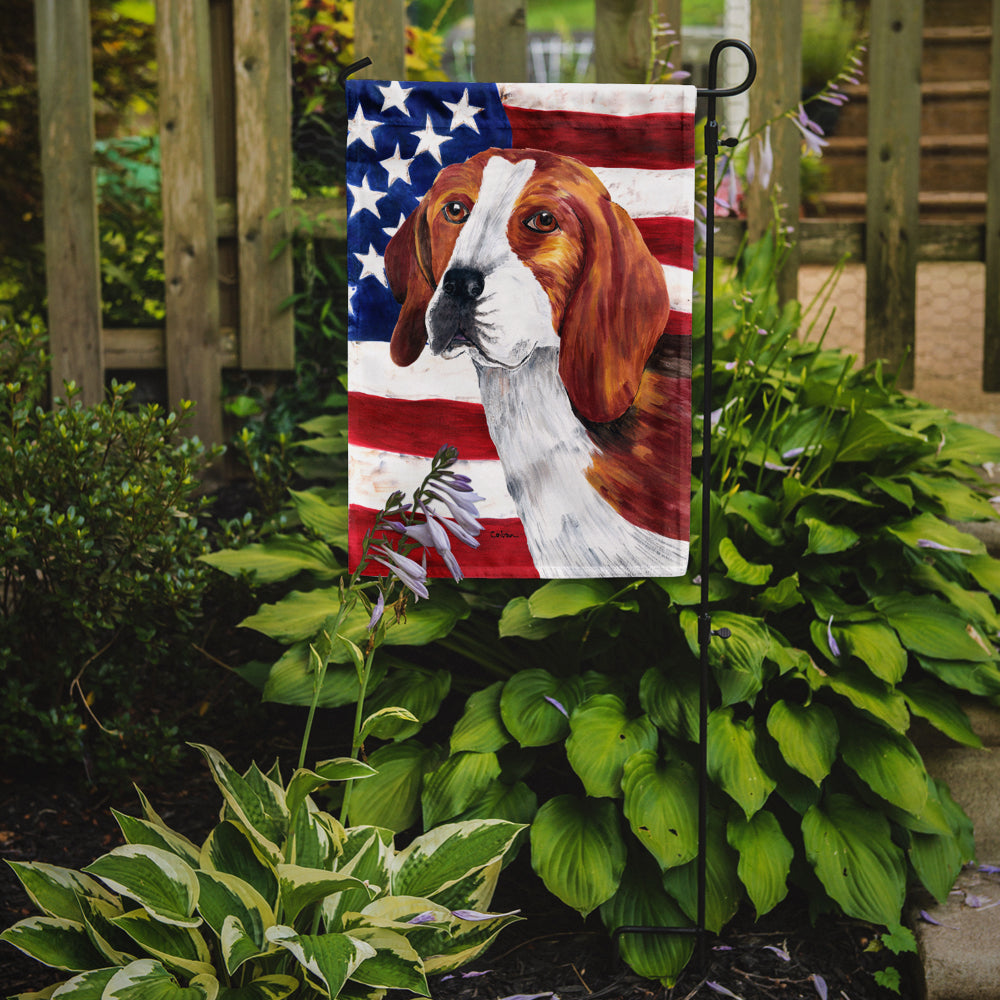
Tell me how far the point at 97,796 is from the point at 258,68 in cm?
231

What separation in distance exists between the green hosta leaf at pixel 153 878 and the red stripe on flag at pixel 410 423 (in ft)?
2.61

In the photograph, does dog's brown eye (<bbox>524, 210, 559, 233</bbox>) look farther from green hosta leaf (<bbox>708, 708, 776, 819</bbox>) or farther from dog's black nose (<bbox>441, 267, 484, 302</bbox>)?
green hosta leaf (<bbox>708, 708, 776, 819</bbox>)

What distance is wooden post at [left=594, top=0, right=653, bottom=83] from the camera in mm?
3156

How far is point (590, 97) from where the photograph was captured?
1839mm

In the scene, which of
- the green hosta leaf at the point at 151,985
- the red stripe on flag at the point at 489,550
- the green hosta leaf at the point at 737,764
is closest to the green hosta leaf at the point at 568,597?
the red stripe on flag at the point at 489,550

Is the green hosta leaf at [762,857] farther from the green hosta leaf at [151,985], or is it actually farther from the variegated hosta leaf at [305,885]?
the green hosta leaf at [151,985]

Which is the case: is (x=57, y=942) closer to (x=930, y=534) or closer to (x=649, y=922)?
(x=649, y=922)

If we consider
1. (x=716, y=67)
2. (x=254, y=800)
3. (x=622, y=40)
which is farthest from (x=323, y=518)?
(x=622, y=40)

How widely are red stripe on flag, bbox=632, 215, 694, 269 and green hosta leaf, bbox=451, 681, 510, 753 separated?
947 mm

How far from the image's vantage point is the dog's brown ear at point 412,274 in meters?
1.88

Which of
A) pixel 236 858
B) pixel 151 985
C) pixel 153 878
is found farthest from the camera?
pixel 236 858

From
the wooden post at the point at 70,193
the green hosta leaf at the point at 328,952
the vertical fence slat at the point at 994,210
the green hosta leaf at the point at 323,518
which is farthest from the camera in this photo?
the vertical fence slat at the point at 994,210

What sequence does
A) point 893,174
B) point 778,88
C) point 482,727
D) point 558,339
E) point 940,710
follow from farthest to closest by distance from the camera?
1. point 893,174
2. point 778,88
3. point 940,710
4. point 482,727
5. point 558,339

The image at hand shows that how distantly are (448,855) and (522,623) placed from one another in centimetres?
51
